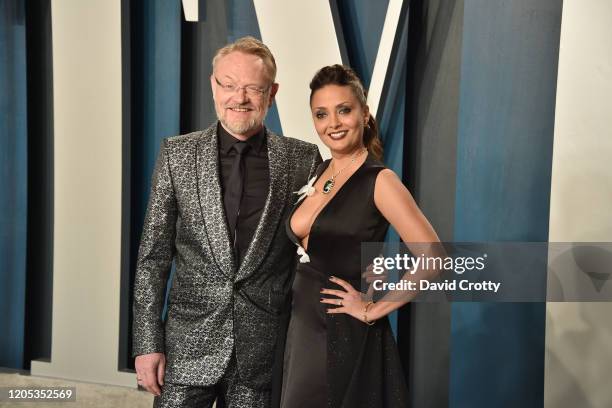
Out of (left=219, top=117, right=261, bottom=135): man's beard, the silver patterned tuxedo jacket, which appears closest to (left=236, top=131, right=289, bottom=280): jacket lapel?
the silver patterned tuxedo jacket

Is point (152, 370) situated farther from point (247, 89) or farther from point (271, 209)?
point (247, 89)

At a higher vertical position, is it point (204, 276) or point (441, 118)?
point (441, 118)

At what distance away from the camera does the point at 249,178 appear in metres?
2.11

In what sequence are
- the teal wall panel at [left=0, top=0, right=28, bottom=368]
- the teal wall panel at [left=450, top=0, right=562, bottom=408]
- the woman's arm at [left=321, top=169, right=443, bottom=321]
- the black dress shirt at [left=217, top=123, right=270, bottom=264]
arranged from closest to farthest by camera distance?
the woman's arm at [left=321, top=169, right=443, bottom=321], the black dress shirt at [left=217, top=123, right=270, bottom=264], the teal wall panel at [left=450, top=0, right=562, bottom=408], the teal wall panel at [left=0, top=0, right=28, bottom=368]

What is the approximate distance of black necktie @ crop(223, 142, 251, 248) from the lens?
2.05 m

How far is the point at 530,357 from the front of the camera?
3133 mm

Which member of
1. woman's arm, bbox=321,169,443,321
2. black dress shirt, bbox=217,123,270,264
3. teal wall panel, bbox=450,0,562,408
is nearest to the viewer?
woman's arm, bbox=321,169,443,321

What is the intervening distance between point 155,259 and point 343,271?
22.6 inches

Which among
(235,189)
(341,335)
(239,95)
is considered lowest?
(341,335)

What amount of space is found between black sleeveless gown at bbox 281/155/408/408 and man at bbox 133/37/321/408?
10 centimetres

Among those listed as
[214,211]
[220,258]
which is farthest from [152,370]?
[214,211]

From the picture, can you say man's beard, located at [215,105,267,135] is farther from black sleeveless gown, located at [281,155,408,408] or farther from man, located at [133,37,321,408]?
black sleeveless gown, located at [281,155,408,408]

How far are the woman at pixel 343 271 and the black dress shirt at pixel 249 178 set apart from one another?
118 millimetres

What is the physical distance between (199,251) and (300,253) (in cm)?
30
